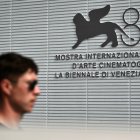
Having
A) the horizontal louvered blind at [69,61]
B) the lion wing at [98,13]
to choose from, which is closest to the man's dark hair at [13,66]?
the horizontal louvered blind at [69,61]

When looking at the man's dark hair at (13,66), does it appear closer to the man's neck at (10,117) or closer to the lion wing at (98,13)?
the man's neck at (10,117)

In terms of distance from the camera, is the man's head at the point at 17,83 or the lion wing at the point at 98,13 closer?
the man's head at the point at 17,83

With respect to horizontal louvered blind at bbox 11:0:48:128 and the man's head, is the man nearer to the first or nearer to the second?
the man's head

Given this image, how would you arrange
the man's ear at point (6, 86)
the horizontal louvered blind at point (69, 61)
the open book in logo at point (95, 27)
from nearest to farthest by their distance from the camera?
1. the man's ear at point (6, 86)
2. the horizontal louvered blind at point (69, 61)
3. the open book in logo at point (95, 27)

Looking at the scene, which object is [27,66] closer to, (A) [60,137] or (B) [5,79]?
(B) [5,79]

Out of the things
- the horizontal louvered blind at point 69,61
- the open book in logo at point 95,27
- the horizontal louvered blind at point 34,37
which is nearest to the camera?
the horizontal louvered blind at point 69,61

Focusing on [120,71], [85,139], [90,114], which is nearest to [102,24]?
[120,71]

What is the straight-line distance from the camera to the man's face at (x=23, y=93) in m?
1.09

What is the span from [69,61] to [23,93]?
428 centimetres

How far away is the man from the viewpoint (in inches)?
42.4

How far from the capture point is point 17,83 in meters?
1.08

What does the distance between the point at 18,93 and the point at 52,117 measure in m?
4.40

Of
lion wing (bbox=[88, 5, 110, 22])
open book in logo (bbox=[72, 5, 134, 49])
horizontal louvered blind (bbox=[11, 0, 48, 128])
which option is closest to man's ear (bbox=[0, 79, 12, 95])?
open book in logo (bbox=[72, 5, 134, 49])

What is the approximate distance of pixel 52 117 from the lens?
5.44 m
